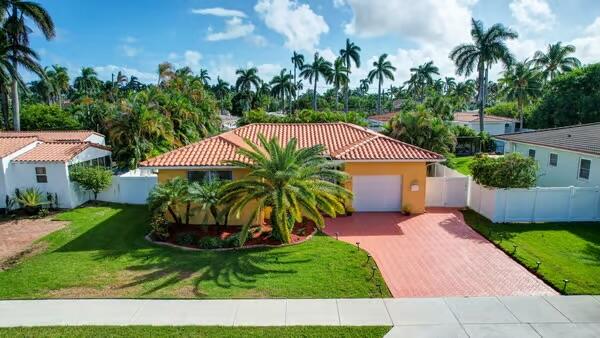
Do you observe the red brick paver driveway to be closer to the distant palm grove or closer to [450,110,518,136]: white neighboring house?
the distant palm grove

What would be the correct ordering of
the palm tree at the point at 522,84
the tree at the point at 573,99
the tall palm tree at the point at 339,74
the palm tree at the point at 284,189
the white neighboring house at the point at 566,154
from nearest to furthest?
the palm tree at the point at 284,189
the white neighboring house at the point at 566,154
the tree at the point at 573,99
the palm tree at the point at 522,84
the tall palm tree at the point at 339,74

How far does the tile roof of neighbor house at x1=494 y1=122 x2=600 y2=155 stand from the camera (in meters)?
19.2

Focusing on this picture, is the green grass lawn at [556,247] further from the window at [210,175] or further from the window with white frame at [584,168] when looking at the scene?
the window at [210,175]

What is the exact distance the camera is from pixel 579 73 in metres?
40.5

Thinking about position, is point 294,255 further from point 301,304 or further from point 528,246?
point 528,246

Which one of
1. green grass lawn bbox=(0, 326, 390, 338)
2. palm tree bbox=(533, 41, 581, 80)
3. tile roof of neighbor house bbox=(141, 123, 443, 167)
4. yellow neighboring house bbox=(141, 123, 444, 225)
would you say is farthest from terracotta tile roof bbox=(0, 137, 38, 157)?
palm tree bbox=(533, 41, 581, 80)

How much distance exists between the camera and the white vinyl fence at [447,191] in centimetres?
1909

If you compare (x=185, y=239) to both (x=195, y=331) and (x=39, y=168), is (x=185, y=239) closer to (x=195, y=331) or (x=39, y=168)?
(x=195, y=331)

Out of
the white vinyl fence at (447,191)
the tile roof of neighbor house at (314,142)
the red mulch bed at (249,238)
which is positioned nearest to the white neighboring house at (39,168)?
the tile roof of neighbor house at (314,142)

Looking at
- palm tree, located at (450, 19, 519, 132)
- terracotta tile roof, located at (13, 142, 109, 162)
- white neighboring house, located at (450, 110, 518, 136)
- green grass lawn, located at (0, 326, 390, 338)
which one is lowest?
green grass lawn, located at (0, 326, 390, 338)

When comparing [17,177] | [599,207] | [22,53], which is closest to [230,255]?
[17,177]

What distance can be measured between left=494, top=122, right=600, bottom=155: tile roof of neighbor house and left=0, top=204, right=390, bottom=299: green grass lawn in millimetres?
14173

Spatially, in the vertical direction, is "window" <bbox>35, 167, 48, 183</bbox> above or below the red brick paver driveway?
above

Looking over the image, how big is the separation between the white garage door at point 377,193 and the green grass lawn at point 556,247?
343 cm
